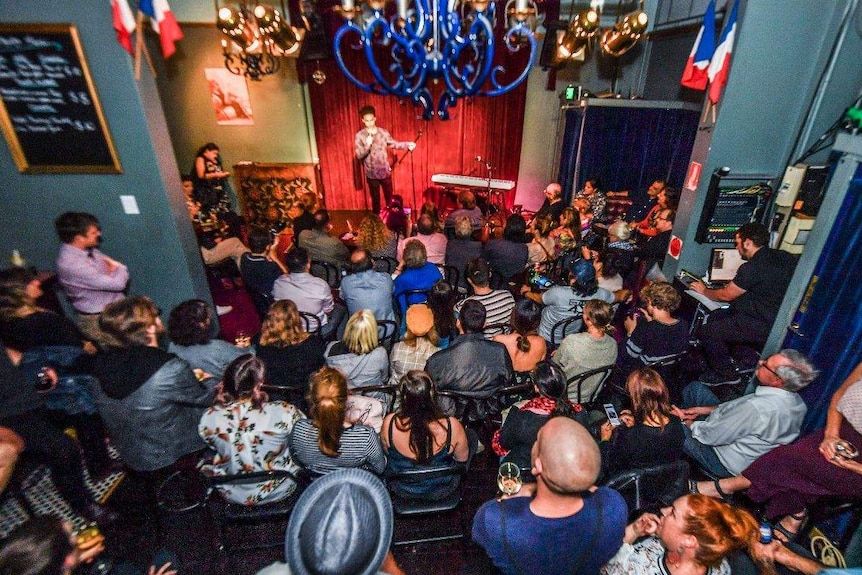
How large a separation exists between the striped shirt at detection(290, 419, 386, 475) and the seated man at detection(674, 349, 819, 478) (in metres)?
1.95

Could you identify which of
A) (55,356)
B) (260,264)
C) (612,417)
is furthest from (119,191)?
(612,417)

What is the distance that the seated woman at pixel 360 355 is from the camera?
266cm

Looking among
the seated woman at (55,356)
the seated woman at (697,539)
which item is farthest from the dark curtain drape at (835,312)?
the seated woman at (55,356)

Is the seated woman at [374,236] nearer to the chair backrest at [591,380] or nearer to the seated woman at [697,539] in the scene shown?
the chair backrest at [591,380]

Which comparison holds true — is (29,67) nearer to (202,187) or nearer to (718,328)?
(202,187)

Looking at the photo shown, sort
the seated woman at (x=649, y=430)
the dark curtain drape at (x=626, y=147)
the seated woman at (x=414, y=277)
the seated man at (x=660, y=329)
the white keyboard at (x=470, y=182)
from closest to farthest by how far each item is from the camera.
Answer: the seated woman at (x=649, y=430) < the seated man at (x=660, y=329) < the seated woman at (x=414, y=277) < the dark curtain drape at (x=626, y=147) < the white keyboard at (x=470, y=182)

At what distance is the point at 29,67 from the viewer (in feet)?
10.7

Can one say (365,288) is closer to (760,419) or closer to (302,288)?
(302,288)

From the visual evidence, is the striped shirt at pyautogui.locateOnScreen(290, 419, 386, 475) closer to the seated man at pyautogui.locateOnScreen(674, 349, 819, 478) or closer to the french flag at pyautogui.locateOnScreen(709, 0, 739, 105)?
the seated man at pyautogui.locateOnScreen(674, 349, 819, 478)

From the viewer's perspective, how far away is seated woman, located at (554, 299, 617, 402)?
2.78 m

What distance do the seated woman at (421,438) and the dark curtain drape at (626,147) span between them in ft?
20.0

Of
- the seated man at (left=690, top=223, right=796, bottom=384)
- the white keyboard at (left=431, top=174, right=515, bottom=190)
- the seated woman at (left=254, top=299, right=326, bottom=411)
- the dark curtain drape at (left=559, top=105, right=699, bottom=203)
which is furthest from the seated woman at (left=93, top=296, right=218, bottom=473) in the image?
the dark curtain drape at (left=559, top=105, right=699, bottom=203)

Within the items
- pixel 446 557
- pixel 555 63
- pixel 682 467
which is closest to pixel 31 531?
pixel 446 557

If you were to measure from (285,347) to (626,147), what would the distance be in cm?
676
